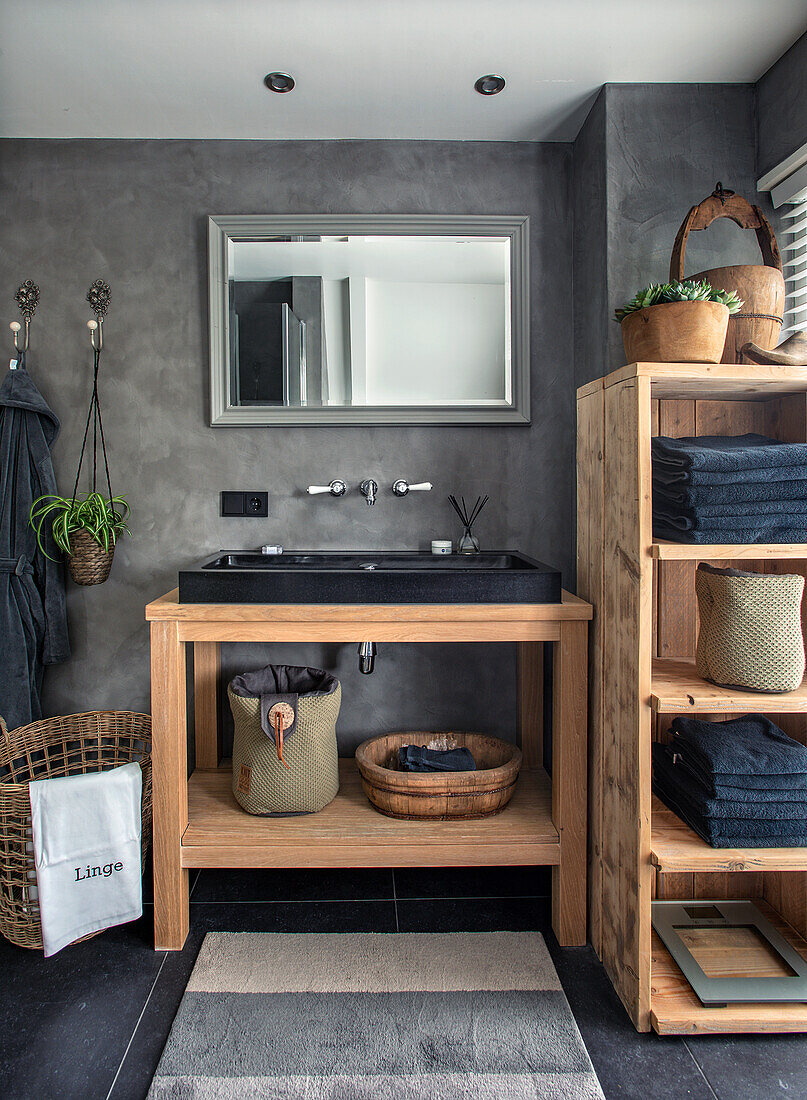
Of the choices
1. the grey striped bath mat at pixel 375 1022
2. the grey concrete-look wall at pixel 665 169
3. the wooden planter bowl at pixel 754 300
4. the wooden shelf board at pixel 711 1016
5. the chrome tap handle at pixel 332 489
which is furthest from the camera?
the chrome tap handle at pixel 332 489

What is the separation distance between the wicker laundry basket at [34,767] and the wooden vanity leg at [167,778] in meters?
0.15

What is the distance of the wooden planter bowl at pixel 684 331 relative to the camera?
1.52m

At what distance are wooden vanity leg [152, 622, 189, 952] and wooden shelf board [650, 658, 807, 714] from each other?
3.62 ft

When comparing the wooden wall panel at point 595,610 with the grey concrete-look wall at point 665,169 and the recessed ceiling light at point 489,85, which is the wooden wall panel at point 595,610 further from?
the recessed ceiling light at point 489,85

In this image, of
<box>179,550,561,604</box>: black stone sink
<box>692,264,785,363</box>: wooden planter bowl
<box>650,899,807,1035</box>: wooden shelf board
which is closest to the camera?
<box>650,899,807,1035</box>: wooden shelf board

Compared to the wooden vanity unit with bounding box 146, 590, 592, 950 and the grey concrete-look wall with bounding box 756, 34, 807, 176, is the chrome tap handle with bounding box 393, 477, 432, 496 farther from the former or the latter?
the grey concrete-look wall with bounding box 756, 34, 807, 176

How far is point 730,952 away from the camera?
1652mm

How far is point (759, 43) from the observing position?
181 centimetres

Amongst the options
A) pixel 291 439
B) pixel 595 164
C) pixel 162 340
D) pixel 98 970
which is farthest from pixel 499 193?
pixel 98 970

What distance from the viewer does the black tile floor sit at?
1.35 meters

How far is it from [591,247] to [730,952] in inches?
74.5

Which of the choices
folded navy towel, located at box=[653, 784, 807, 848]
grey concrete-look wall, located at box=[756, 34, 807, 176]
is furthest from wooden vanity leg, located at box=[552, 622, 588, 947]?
grey concrete-look wall, located at box=[756, 34, 807, 176]

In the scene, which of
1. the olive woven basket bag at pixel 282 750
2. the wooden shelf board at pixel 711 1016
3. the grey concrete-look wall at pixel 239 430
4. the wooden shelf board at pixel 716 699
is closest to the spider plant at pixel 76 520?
the grey concrete-look wall at pixel 239 430

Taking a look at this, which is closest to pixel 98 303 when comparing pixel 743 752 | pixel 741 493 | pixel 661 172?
pixel 661 172
